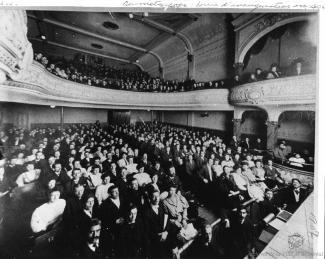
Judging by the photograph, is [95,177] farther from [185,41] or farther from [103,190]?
[185,41]

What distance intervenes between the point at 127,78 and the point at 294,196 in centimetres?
531

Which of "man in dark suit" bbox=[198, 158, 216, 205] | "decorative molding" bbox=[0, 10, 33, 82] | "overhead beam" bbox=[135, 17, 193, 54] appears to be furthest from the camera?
"overhead beam" bbox=[135, 17, 193, 54]

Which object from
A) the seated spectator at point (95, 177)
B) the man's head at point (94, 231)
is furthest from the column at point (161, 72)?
the man's head at point (94, 231)

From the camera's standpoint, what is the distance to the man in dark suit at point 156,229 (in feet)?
7.32

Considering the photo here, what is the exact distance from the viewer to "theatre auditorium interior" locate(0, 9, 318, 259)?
2.22 m

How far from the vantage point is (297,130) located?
11.3 feet

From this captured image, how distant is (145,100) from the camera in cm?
530

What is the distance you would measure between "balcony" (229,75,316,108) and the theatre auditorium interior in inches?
0.9

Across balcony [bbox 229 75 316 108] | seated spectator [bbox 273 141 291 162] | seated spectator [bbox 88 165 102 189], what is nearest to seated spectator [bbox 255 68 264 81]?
balcony [bbox 229 75 316 108]

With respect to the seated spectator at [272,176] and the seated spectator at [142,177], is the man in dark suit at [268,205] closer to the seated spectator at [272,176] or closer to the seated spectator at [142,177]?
the seated spectator at [272,176]

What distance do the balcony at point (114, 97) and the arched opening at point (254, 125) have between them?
26.5 inches

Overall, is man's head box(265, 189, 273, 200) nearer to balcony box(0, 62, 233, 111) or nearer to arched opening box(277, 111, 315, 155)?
arched opening box(277, 111, 315, 155)

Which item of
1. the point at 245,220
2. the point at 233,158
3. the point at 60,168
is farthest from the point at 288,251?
the point at 60,168

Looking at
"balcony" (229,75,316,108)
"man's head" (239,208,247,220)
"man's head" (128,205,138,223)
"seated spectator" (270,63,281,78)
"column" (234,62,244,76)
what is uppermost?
"column" (234,62,244,76)
